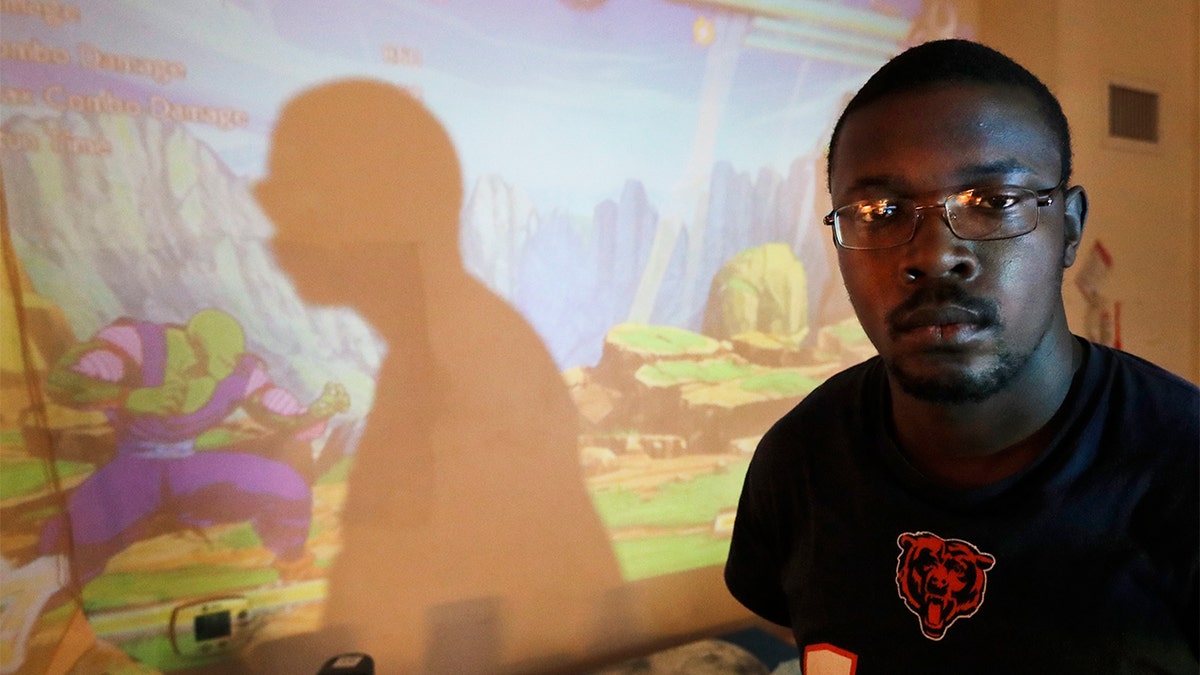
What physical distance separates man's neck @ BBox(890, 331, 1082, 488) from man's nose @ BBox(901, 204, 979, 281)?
14 centimetres

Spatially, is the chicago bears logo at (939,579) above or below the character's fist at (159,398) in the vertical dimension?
below

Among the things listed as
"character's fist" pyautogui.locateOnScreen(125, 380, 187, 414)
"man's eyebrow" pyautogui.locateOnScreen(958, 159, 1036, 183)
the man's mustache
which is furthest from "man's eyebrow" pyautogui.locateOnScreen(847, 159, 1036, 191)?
"character's fist" pyautogui.locateOnScreen(125, 380, 187, 414)

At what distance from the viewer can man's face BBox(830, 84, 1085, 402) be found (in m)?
0.76

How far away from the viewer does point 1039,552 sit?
0.73 metres

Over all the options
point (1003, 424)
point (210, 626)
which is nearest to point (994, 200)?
point (1003, 424)

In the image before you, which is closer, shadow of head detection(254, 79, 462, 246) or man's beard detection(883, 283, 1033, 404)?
man's beard detection(883, 283, 1033, 404)

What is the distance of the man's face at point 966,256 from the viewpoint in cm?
76

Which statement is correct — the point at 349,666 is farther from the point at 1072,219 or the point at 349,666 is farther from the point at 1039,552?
the point at 1072,219

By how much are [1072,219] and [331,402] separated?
4.43 feet

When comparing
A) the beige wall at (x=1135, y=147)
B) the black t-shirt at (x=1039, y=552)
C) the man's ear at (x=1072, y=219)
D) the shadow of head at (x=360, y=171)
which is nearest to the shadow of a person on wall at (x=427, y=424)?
the shadow of head at (x=360, y=171)

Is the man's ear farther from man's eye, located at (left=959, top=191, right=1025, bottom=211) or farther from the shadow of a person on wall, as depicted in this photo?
the shadow of a person on wall

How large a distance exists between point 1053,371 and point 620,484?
1.18 meters

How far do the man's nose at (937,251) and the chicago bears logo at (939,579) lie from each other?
292mm

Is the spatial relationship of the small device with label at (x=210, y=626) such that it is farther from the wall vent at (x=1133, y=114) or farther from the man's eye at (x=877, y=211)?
the wall vent at (x=1133, y=114)
